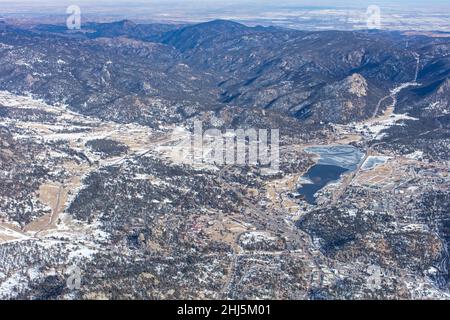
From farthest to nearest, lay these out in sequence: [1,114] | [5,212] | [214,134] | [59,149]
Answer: [1,114] → [214,134] → [59,149] → [5,212]

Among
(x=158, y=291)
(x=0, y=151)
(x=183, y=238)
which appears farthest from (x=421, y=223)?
(x=0, y=151)

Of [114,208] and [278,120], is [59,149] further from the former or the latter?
[278,120]

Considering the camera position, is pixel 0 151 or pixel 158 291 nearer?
pixel 158 291

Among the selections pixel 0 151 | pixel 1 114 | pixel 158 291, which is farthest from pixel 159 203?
pixel 1 114
